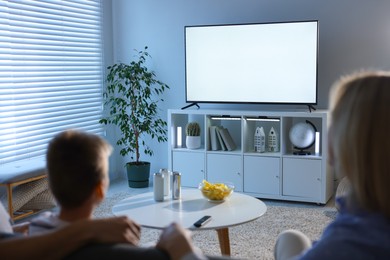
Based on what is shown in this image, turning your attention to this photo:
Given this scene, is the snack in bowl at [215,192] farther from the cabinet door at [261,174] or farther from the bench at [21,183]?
the cabinet door at [261,174]

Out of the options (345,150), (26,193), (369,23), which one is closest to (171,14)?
(369,23)

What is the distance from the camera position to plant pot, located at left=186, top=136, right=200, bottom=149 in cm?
506

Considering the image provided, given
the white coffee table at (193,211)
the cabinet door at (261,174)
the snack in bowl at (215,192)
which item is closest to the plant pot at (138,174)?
the cabinet door at (261,174)

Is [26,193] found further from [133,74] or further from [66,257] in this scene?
[66,257]

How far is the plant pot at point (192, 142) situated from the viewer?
506 centimetres

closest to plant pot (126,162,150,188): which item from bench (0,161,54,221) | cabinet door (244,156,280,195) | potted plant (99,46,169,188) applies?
potted plant (99,46,169,188)

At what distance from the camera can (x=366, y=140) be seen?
1.08 meters

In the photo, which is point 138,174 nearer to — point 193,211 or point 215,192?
point 215,192

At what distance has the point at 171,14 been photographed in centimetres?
544

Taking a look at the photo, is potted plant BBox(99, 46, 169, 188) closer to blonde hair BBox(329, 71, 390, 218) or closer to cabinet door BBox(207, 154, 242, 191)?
cabinet door BBox(207, 154, 242, 191)

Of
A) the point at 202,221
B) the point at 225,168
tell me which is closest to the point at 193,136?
the point at 225,168

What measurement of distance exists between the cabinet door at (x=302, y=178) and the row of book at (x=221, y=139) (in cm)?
57

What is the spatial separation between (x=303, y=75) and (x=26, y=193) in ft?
8.30

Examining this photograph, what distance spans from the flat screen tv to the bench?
5.63ft
